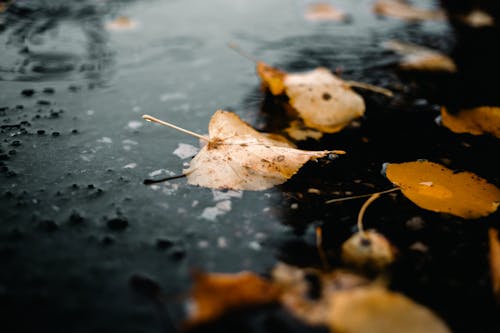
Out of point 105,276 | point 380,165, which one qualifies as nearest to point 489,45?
point 380,165

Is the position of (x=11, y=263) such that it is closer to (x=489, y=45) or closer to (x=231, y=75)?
(x=231, y=75)

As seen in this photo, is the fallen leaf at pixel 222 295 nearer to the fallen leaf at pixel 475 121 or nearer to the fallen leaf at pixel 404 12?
the fallen leaf at pixel 475 121

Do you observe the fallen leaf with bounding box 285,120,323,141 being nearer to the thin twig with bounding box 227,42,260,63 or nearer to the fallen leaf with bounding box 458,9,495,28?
the thin twig with bounding box 227,42,260,63

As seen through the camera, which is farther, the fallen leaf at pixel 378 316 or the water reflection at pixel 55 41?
the water reflection at pixel 55 41

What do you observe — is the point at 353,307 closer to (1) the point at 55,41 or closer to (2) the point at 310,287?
(2) the point at 310,287

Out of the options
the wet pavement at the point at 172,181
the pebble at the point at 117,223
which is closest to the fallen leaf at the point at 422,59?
the wet pavement at the point at 172,181
